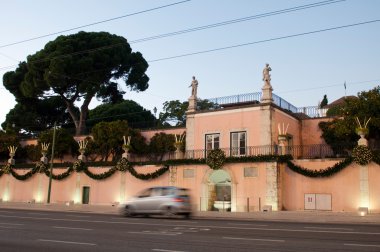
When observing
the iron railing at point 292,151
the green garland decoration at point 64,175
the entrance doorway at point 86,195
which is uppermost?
the iron railing at point 292,151

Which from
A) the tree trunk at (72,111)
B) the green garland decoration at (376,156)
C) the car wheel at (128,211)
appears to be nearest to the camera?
the car wheel at (128,211)

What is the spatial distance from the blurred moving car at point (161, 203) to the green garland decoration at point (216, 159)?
964 cm

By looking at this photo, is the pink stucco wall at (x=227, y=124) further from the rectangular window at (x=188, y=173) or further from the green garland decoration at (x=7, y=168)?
the green garland decoration at (x=7, y=168)

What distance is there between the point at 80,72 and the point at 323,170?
107 ft

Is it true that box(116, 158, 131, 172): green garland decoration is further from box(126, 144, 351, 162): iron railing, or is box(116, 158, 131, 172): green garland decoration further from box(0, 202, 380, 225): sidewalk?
box(0, 202, 380, 225): sidewalk

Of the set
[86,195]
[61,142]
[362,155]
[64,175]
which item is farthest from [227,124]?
[61,142]

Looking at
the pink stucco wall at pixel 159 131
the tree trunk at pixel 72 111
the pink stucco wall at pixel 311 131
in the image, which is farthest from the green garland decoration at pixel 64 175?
the pink stucco wall at pixel 311 131

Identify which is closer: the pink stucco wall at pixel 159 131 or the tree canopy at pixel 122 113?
the pink stucco wall at pixel 159 131

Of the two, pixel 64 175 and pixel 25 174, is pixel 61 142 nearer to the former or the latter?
pixel 25 174

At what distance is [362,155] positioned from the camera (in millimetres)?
27562

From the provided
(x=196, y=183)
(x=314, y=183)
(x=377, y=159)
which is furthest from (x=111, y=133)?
(x=377, y=159)

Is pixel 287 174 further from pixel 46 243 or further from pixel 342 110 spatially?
pixel 46 243

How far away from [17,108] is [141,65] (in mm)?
19200

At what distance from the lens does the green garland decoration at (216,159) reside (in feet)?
107
